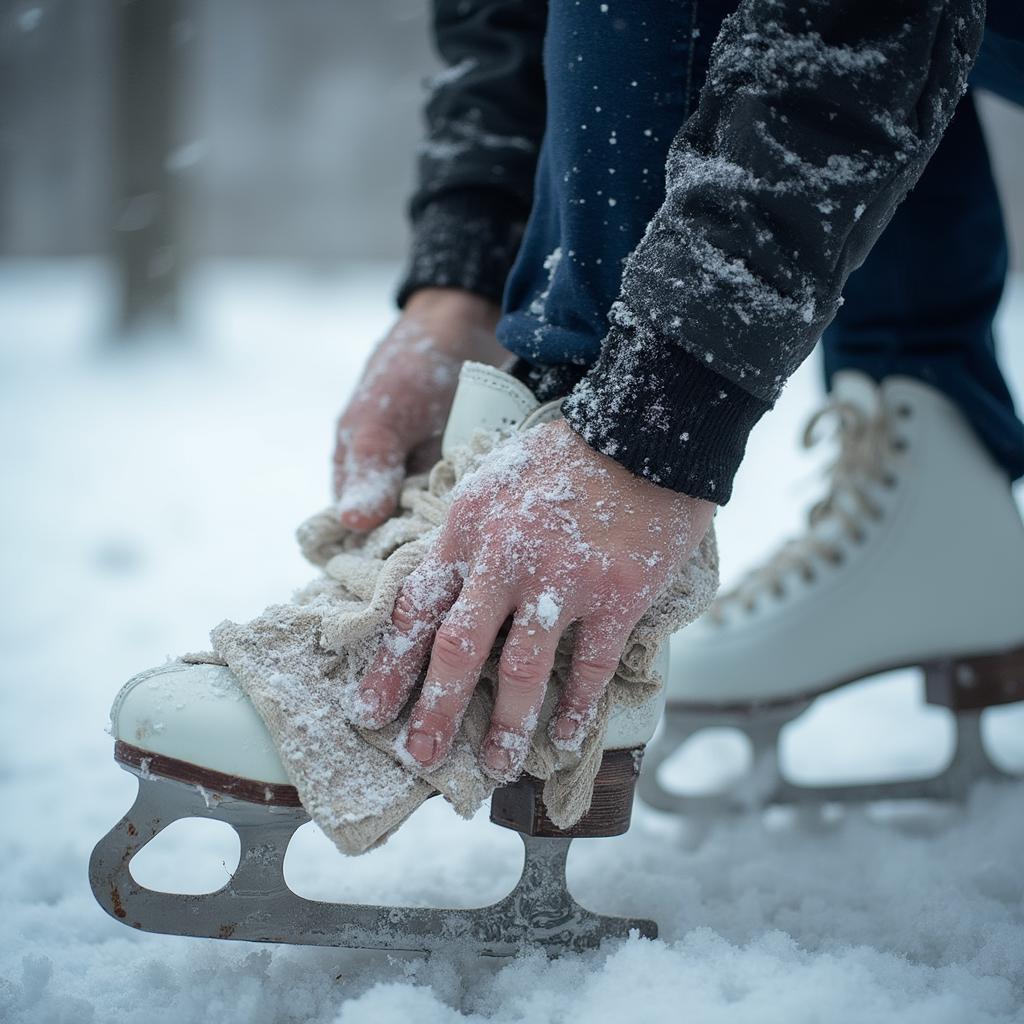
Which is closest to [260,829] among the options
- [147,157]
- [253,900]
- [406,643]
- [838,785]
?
[253,900]

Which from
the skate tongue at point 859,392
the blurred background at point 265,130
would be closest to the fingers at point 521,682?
the skate tongue at point 859,392

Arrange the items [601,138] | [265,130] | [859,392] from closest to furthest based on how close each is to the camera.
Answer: [601,138] → [859,392] → [265,130]

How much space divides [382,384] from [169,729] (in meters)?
0.42

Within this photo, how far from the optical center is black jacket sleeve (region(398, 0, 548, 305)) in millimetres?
972

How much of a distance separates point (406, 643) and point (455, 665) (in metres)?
0.04

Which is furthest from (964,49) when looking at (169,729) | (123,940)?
(123,940)

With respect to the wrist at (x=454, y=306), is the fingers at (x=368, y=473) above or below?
below

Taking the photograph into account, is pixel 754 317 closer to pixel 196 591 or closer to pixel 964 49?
pixel 964 49

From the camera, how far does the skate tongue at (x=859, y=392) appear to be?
105 cm

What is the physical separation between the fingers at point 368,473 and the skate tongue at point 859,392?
554 mm

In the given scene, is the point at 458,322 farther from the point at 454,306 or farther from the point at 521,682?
the point at 521,682

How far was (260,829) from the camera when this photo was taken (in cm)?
64

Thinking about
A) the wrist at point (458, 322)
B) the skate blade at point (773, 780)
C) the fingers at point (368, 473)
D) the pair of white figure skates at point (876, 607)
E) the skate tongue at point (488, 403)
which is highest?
the skate tongue at point (488, 403)

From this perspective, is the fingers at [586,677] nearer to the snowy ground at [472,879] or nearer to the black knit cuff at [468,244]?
the snowy ground at [472,879]
